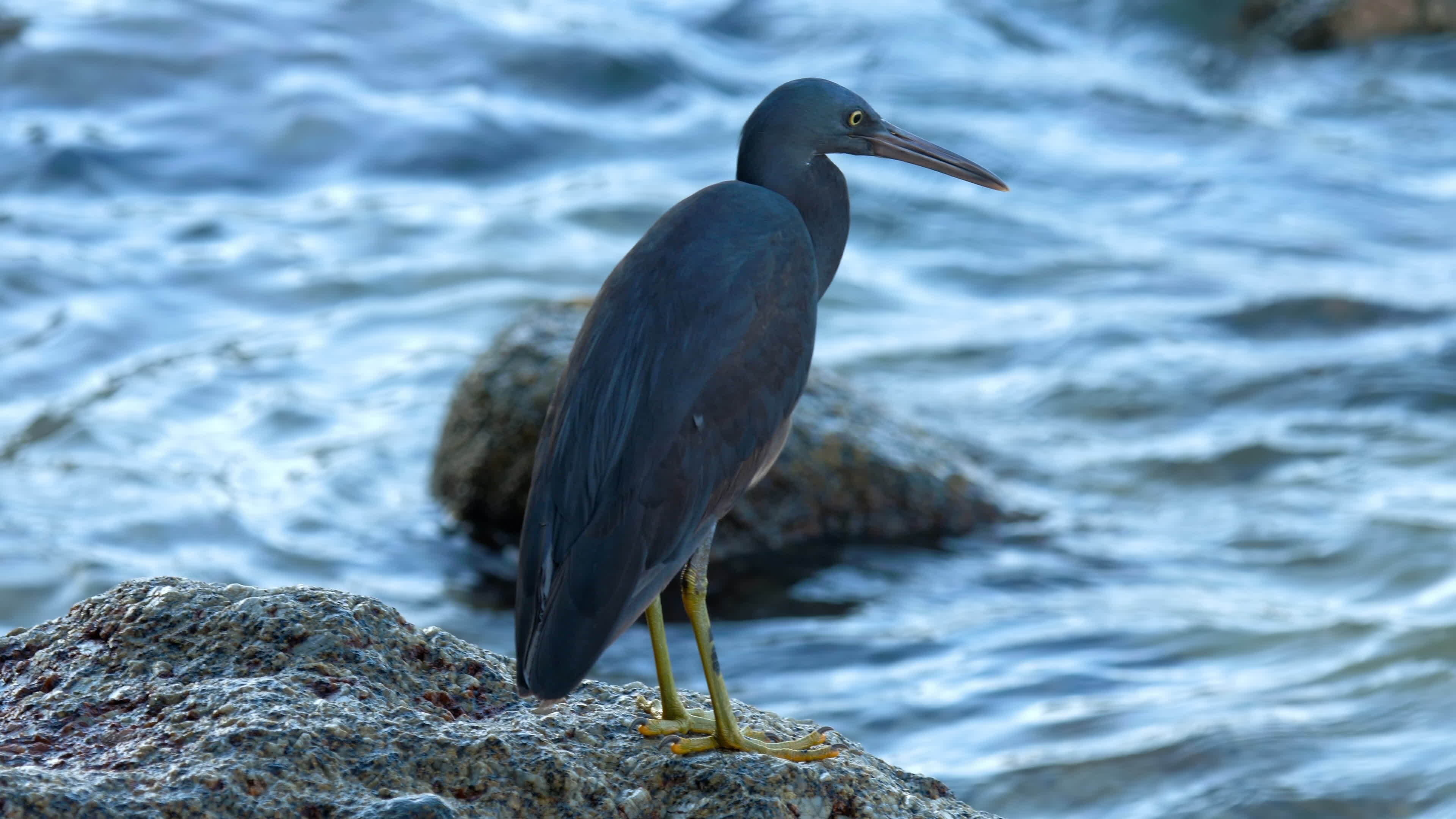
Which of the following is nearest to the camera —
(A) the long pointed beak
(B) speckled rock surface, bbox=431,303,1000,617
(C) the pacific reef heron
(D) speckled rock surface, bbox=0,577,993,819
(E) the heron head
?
(D) speckled rock surface, bbox=0,577,993,819

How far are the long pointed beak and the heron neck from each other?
4.5 inches

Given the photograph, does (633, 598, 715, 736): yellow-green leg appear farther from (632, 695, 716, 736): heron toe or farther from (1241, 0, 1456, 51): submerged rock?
(1241, 0, 1456, 51): submerged rock

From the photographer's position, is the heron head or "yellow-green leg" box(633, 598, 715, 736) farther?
the heron head

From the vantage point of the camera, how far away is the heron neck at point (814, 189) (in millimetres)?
3242

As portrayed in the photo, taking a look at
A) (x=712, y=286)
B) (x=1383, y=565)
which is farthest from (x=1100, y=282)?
(x=712, y=286)

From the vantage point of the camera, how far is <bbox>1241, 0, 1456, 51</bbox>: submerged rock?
14.3 meters

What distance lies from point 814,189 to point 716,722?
3.69 ft

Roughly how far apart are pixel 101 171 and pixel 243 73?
1.87 meters

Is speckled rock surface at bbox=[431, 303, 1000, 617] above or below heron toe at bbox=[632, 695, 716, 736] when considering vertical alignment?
above

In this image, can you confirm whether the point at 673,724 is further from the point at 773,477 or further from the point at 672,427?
the point at 773,477

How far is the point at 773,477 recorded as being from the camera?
6.53 m

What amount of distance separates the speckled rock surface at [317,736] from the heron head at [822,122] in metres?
1.21

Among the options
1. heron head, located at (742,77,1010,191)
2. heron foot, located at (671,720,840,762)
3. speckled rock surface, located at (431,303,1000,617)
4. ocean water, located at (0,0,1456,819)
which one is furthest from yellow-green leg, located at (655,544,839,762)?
speckled rock surface, located at (431,303,1000,617)

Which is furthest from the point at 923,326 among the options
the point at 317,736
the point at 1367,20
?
the point at 317,736
